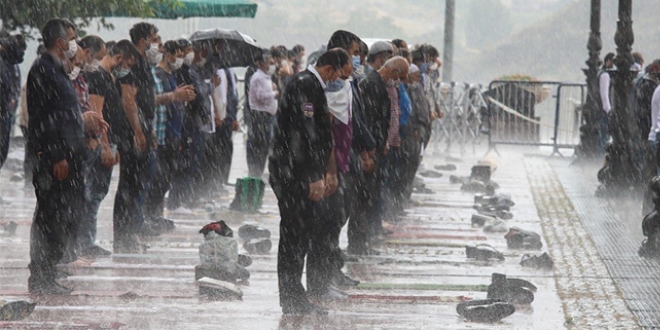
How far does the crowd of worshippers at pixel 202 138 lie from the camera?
361 inches

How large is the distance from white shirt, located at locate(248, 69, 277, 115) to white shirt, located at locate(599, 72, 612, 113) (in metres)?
6.97

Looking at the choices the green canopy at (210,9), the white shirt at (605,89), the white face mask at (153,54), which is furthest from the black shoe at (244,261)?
the white shirt at (605,89)

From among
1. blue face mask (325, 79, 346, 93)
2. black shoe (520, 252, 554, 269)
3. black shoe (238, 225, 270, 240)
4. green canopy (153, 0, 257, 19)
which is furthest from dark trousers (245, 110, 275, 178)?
blue face mask (325, 79, 346, 93)

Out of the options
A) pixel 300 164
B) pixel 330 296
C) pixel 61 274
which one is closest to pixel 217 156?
pixel 61 274

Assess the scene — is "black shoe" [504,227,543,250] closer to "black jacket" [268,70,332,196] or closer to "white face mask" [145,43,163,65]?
"white face mask" [145,43,163,65]

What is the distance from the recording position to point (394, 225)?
14.9 meters

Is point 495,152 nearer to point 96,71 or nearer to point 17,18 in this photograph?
point 17,18

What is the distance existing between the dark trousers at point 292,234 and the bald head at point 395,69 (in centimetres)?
288

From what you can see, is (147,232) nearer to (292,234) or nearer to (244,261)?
(244,261)

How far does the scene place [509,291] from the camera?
10117mm

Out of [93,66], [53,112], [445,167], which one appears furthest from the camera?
[445,167]

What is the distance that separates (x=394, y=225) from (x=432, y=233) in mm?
678

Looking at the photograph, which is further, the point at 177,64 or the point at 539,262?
the point at 177,64

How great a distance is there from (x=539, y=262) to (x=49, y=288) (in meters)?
4.41
